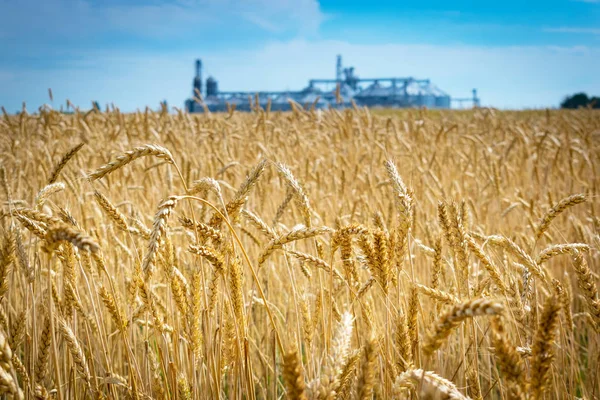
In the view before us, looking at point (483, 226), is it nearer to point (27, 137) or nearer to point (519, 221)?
point (519, 221)

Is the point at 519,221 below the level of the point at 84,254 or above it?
below

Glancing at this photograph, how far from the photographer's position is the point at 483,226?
2557mm

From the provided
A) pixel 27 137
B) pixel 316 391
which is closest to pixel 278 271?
pixel 316 391

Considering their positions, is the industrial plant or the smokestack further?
the smokestack

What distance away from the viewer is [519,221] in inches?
141

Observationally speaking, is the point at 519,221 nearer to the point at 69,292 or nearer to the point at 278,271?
the point at 278,271

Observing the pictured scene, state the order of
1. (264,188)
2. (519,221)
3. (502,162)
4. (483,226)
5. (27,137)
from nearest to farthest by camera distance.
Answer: (483,226)
(264,188)
(519,221)
(502,162)
(27,137)

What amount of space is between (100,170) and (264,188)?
6.59ft

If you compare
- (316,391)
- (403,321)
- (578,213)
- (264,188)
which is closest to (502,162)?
(578,213)

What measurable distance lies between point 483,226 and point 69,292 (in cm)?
211

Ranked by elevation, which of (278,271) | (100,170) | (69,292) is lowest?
(278,271)

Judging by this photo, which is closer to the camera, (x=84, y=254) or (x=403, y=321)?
(x=403, y=321)

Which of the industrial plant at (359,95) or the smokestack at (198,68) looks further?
the smokestack at (198,68)

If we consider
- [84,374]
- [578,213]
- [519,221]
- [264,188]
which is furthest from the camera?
[578,213]
